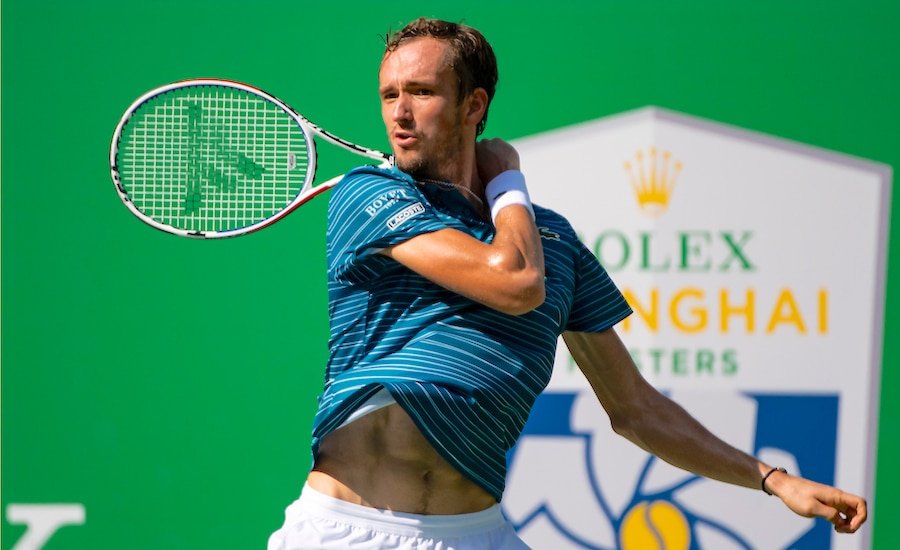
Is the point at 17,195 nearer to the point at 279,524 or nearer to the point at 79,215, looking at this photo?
the point at 79,215

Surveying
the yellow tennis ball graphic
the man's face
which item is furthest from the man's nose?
the yellow tennis ball graphic

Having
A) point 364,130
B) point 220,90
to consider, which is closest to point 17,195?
point 220,90

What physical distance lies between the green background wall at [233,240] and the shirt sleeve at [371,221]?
142 centimetres

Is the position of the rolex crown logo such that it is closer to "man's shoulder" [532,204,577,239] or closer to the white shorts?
"man's shoulder" [532,204,577,239]

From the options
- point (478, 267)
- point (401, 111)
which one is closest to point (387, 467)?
point (478, 267)

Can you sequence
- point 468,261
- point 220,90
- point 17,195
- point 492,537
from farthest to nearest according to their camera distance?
point 17,195 → point 220,90 → point 492,537 → point 468,261

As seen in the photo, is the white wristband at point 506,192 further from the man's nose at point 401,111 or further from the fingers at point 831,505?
the fingers at point 831,505

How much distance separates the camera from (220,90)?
11.1 ft

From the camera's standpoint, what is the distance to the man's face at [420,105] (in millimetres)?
2170

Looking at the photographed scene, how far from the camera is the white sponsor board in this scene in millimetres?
3525

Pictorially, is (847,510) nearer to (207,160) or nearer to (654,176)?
(654,176)

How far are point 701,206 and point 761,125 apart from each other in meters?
0.27

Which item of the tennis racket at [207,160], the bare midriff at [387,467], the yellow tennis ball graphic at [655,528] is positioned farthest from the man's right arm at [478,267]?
the yellow tennis ball graphic at [655,528]

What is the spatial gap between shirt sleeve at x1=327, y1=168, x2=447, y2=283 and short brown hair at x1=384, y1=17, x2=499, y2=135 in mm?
216
